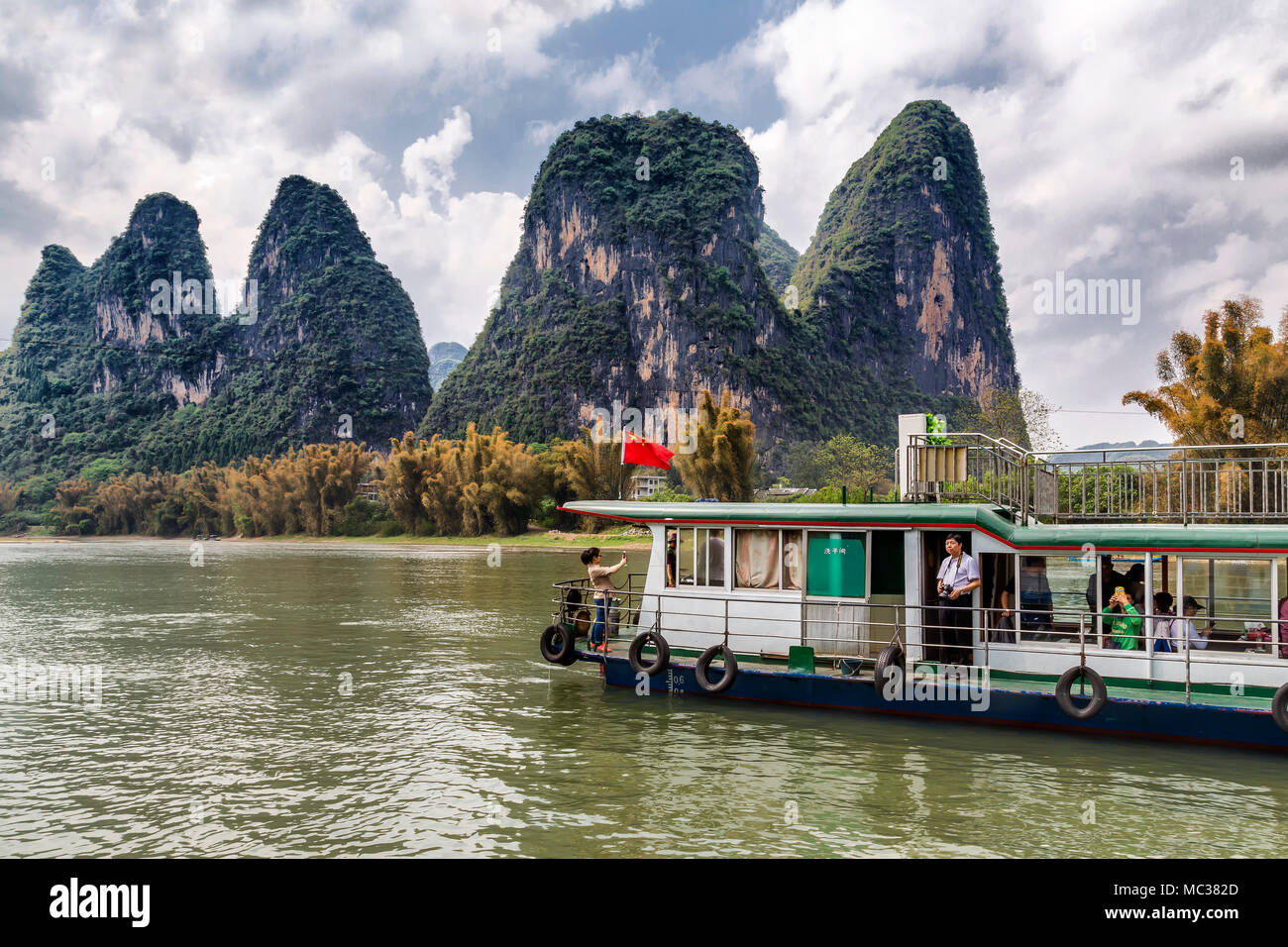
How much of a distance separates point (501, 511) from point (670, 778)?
224ft

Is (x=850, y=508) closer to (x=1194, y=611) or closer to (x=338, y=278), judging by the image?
(x=1194, y=611)

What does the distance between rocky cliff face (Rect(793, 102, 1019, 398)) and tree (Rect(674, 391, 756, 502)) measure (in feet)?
368

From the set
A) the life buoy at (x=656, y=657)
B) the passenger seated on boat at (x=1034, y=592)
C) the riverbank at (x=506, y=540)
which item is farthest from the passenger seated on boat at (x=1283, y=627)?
the riverbank at (x=506, y=540)

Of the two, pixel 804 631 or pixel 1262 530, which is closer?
pixel 1262 530

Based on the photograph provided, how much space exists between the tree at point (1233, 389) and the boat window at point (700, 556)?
1965 centimetres

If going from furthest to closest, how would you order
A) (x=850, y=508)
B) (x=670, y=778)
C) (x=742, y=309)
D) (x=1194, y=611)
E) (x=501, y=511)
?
(x=742, y=309) < (x=501, y=511) < (x=850, y=508) < (x=1194, y=611) < (x=670, y=778)

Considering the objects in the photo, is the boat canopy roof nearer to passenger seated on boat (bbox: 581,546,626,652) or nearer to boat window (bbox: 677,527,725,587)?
boat window (bbox: 677,527,725,587)

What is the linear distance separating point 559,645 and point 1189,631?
346 inches

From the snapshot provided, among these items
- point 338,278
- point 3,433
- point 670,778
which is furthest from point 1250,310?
point 3,433

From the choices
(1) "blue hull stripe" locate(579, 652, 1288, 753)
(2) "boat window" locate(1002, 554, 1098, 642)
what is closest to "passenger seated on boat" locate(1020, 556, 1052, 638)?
(2) "boat window" locate(1002, 554, 1098, 642)

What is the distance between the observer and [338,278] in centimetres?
19725

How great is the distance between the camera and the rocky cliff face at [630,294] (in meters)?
148

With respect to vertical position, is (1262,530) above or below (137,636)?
above

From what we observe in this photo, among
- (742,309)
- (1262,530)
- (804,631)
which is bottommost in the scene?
(804,631)
